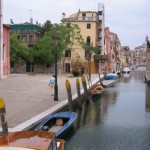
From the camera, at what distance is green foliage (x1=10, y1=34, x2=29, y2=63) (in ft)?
199

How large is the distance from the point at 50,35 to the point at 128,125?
45584mm

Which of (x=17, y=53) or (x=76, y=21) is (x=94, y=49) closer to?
(x=76, y=21)

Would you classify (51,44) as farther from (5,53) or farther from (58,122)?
(58,122)

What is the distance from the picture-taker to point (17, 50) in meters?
61.2

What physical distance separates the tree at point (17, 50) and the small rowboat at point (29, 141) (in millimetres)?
53361

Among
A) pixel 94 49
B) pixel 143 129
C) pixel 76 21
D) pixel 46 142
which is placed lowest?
pixel 143 129

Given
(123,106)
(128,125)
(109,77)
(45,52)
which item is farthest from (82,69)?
(128,125)

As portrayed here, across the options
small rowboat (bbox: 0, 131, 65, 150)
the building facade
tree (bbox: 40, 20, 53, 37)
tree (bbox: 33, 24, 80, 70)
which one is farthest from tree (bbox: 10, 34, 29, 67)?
small rowboat (bbox: 0, 131, 65, 150)

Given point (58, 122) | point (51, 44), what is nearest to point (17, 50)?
point (51, 44)

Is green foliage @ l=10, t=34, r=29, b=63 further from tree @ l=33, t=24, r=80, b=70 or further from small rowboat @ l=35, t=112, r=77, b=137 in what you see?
small rowboat @ l=35, t=112, r=77, b=137

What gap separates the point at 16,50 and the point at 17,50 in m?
0.16

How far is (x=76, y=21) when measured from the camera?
7156cm

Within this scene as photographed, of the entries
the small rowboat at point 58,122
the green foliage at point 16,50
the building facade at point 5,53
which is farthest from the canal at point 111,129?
the green foliage at point 16,50

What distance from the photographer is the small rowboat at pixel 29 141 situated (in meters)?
7.03
